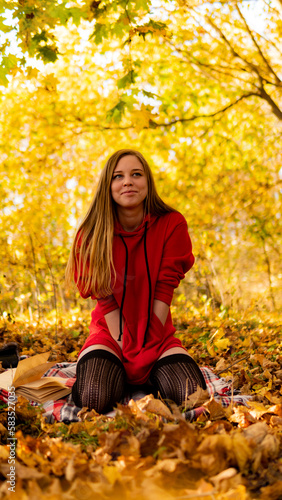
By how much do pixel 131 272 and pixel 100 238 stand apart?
1.02 feet

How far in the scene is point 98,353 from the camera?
2.44 meters

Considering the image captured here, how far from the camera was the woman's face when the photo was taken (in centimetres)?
275

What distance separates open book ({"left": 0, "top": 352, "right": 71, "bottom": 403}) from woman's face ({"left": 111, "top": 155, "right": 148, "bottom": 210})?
43.3 inches

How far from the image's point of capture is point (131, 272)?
110 inches

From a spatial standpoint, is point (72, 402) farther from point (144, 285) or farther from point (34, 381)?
point (144, 285)

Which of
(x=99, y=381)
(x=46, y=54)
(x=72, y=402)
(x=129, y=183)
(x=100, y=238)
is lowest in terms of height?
(x=72, y=402)

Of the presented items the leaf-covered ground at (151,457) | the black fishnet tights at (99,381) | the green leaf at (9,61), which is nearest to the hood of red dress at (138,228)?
the black fishnet tights at (99,381)

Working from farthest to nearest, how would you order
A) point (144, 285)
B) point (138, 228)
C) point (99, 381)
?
point (138, 228), point (144, 285), point (99, 381)

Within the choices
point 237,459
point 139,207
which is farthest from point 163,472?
point 139,207

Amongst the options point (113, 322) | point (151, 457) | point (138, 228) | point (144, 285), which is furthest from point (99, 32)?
point (151, 457)

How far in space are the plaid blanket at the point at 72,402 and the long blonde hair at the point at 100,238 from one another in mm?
629

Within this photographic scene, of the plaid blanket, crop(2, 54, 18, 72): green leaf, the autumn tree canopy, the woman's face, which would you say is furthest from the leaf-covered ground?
the autumn tree canopy

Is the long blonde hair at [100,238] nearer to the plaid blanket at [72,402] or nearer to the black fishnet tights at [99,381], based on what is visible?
the black fishnet tights at [99,381]

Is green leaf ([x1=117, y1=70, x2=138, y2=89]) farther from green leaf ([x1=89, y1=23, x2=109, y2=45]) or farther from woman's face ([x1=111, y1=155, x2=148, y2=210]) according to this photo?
woman's face ([x1=111, y1=155, x2=148, y2=210])
